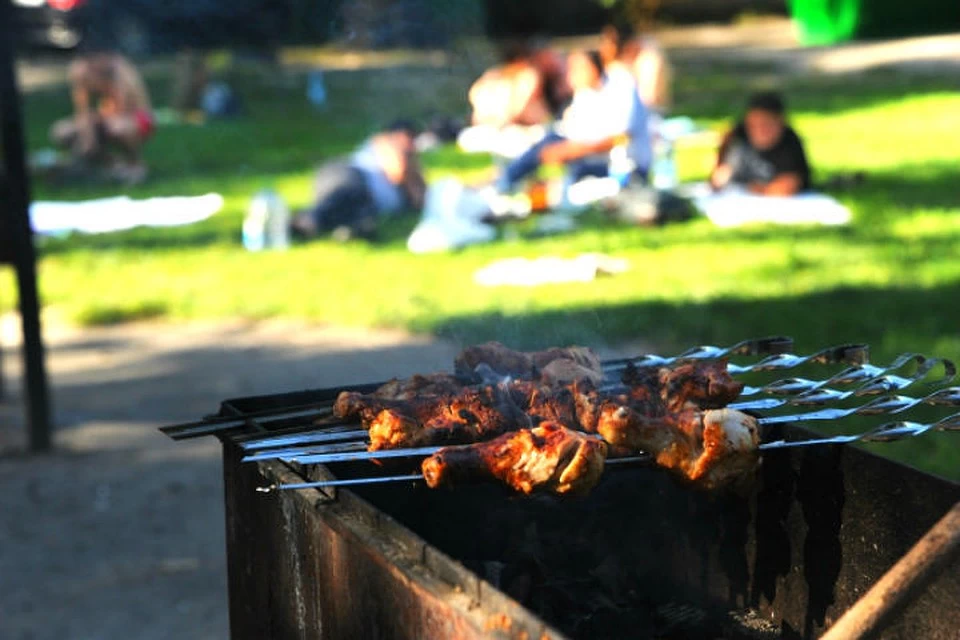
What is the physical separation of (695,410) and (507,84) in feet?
38.0

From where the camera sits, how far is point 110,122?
49.8 feet

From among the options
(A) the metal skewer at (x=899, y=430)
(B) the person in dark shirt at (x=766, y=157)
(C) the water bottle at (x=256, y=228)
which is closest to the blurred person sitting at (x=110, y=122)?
(C) the water bottle at (x=256, y=228)

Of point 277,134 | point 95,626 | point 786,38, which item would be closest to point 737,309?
point 95,626

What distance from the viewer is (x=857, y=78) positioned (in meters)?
20.4

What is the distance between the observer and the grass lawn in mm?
7617

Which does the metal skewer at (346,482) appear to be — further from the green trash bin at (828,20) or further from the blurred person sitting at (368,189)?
the green trash bin at (828,20)

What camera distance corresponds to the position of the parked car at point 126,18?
8.45 metres

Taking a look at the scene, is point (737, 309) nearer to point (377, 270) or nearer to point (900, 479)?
point (377, 270)

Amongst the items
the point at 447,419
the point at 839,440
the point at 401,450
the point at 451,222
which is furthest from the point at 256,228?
the point at 839,440

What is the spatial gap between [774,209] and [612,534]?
8.31 meters

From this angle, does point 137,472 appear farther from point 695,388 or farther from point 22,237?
point 695,388

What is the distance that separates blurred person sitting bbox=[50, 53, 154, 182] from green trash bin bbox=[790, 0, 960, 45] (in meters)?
14.7

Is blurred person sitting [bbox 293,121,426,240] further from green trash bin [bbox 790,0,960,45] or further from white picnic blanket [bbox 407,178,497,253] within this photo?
green trash bin [bbox 790,0,960,45]

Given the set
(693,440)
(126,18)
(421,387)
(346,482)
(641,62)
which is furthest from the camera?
(641,62)
